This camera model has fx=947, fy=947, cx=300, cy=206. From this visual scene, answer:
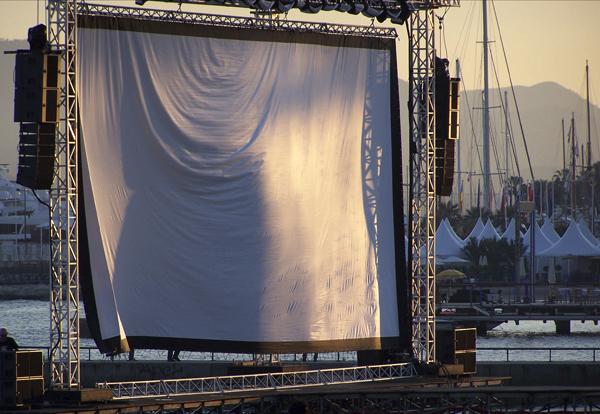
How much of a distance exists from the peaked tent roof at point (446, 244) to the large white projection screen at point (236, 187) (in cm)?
3125

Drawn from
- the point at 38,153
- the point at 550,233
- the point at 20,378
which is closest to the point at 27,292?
the point at 550,233

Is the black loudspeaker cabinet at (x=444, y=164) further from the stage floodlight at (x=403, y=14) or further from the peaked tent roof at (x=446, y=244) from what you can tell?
the peaked tent roof at (x=446, y=244)

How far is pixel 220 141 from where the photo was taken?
16.7 meters

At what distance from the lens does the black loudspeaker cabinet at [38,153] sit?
563 inches

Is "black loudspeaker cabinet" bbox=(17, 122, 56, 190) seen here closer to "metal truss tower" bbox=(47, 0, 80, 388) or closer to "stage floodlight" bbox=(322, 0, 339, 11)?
"metal truss tower" bbox=(47, 0, 80, 388)

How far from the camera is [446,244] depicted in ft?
164

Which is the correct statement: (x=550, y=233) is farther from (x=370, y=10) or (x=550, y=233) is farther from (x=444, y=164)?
(x=370, y=10)

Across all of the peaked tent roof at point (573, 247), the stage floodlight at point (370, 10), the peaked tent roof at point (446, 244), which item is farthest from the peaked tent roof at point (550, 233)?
the stage floodlight at point (370, 10)

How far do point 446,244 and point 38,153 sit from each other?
37564mm

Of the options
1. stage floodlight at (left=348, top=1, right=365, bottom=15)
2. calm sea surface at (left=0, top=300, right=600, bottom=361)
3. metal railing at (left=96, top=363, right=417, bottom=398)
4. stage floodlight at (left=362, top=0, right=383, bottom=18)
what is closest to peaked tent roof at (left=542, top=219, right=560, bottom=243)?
calm sea surface at (left=0, top=300, right=600, bottom=361)

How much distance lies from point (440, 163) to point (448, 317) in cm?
2007

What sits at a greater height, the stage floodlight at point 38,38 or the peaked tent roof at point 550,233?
the stage floodlight at point 38,38

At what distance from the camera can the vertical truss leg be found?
18141 millimetres

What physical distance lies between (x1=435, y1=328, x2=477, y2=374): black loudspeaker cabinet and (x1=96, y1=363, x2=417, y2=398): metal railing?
0.81 meters
